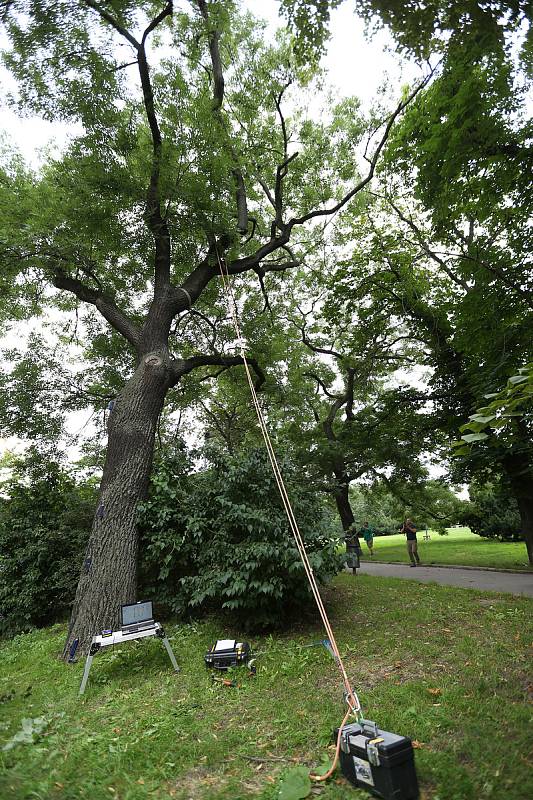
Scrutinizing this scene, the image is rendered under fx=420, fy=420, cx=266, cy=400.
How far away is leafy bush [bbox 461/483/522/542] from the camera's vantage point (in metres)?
17.7

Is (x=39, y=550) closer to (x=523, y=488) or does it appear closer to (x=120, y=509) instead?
(x=120, y=509)

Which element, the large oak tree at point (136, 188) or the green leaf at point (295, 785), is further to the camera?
the large oak tree at point (136, 188)

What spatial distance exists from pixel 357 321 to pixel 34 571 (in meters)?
11.6

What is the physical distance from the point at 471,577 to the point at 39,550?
9.81 m

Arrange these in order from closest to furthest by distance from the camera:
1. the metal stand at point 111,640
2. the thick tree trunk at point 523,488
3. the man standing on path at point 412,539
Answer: the metal stand at point 111,640, the thick tree trunk at point 523,488, the man standing on path at point 412,539

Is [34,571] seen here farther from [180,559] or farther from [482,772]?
[482,772]

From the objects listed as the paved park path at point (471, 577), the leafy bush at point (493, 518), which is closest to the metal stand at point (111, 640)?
the paved park path at point (471, 577)

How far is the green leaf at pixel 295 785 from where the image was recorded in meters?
2.50

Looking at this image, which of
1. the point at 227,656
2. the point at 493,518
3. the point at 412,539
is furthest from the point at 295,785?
the point at 493,518

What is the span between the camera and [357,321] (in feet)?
47.3

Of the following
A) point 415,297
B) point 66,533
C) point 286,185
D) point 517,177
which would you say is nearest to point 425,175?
point 517,177

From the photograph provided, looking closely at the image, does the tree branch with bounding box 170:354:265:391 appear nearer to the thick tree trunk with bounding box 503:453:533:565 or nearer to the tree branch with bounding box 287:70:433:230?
the tree branch with bounding box 287:70:433:230

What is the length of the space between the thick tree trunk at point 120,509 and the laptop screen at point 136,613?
1364mm

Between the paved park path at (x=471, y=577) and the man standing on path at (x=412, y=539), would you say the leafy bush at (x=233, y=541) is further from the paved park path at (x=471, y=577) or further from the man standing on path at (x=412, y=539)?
the man standing on path at (x=412, y=539)
